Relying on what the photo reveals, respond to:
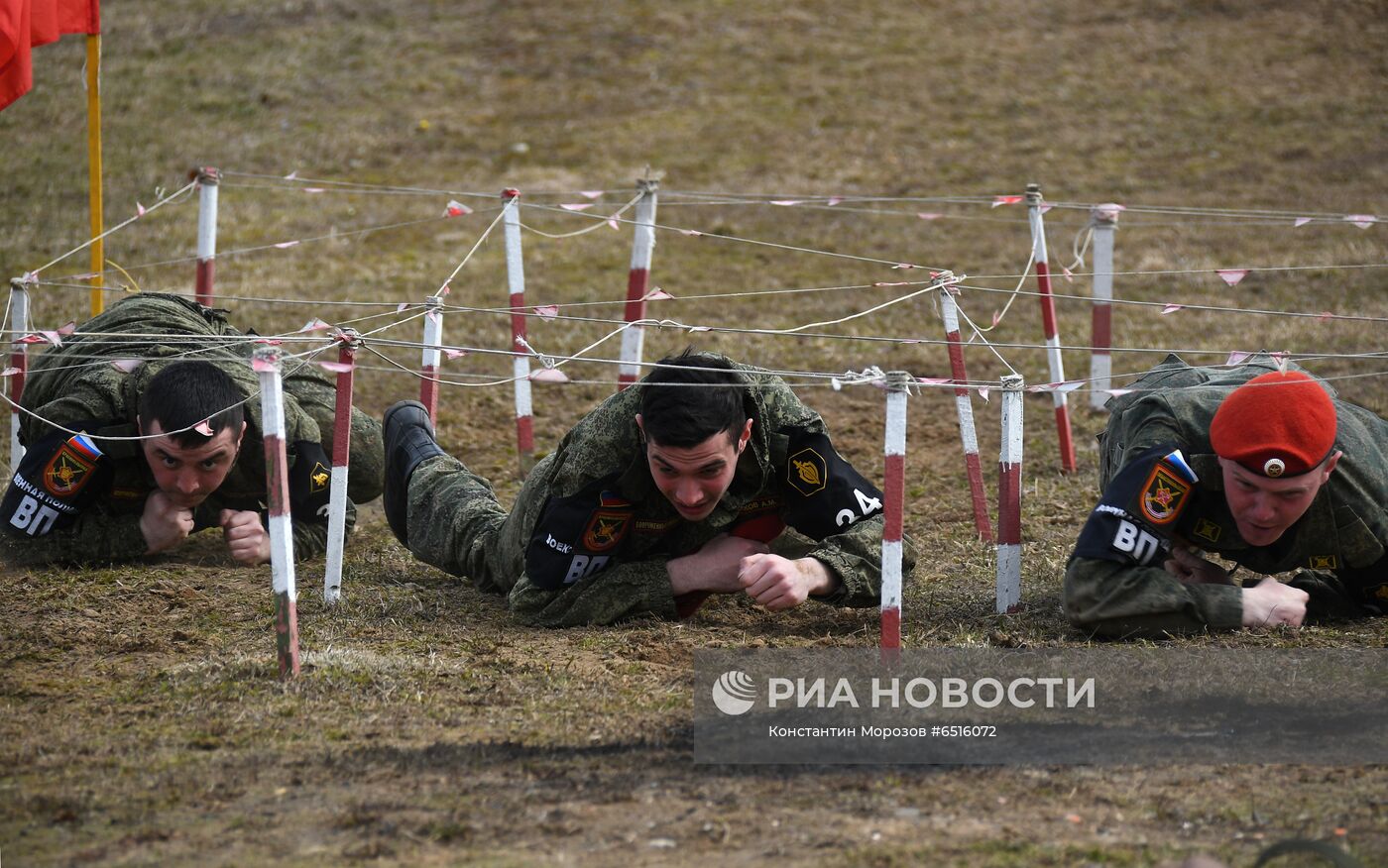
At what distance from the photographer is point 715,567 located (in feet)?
18.5

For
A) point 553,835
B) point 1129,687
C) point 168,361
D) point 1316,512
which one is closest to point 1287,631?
point 1316,512

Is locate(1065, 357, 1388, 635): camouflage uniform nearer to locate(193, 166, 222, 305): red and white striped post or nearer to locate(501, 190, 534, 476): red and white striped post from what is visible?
locate(501, 190, 534, 476): red and white striped post

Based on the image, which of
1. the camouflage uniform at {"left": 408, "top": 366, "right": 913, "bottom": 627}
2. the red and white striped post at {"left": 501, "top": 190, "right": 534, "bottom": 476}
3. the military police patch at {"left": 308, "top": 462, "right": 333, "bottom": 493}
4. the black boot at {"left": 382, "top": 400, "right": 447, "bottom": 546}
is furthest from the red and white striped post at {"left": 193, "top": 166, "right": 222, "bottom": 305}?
the camouflage uniform at {"left": 408, "top": 366, "right": 913, "bottom": 627}

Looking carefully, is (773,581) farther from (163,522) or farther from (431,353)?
(163,522)

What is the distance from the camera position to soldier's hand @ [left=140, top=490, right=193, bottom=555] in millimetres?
6508

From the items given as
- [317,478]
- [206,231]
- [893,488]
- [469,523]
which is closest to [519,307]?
[317,478]

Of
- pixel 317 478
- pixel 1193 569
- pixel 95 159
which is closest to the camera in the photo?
pixel 1193 569

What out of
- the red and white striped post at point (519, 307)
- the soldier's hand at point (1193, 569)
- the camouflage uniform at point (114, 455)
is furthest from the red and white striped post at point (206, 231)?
the soldier's hand at point (1193, 569)

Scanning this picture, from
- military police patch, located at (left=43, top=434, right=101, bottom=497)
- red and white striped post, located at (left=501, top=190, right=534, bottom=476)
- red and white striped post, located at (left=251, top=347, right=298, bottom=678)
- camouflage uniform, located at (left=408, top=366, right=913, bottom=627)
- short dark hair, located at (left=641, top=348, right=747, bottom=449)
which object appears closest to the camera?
red and white striped post, located at (left=251, top=347, right=298, bottom=678)

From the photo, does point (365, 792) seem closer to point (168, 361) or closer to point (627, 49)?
point (168, 361)

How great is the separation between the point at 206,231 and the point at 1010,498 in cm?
509

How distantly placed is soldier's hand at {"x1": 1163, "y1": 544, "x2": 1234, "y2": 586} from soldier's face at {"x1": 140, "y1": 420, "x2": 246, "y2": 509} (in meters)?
3.74

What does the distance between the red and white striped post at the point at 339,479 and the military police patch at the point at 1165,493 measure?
291cm

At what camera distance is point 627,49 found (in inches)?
754
